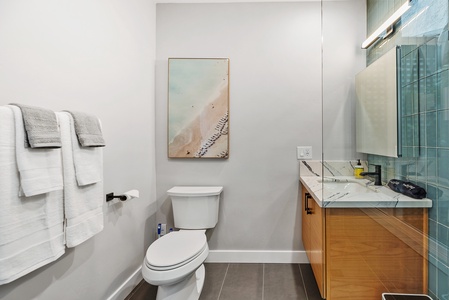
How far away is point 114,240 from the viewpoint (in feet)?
5.35

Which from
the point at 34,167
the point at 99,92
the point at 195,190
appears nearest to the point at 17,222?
the point at 34,167

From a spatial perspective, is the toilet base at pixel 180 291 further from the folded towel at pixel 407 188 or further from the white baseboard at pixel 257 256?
the folded towel at pixel 407 188

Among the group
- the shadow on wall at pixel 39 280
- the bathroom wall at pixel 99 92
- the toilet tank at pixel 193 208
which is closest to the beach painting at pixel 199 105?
the bathroom wall at pixel 99 92

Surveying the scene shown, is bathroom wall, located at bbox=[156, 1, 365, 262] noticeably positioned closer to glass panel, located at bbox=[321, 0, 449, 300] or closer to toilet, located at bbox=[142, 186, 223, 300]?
toilet, located at bbox=[142, 186, 223, 300]

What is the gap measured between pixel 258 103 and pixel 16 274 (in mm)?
1949

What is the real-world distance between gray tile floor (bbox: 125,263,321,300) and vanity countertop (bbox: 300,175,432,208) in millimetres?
799

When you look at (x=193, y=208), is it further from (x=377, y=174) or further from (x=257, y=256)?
(x=377, y=174)

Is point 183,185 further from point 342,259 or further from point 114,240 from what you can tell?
point 342,259

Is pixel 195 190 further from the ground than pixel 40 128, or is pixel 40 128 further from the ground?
pixel 40 128

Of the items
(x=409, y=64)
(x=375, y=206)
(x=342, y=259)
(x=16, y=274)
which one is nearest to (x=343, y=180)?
(x=375, y=206)

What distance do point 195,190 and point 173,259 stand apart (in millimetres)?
754

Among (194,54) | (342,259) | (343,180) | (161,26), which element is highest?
(161,26)

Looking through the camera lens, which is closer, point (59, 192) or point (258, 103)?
point (59, 192)

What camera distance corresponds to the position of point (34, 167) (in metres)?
0.89
